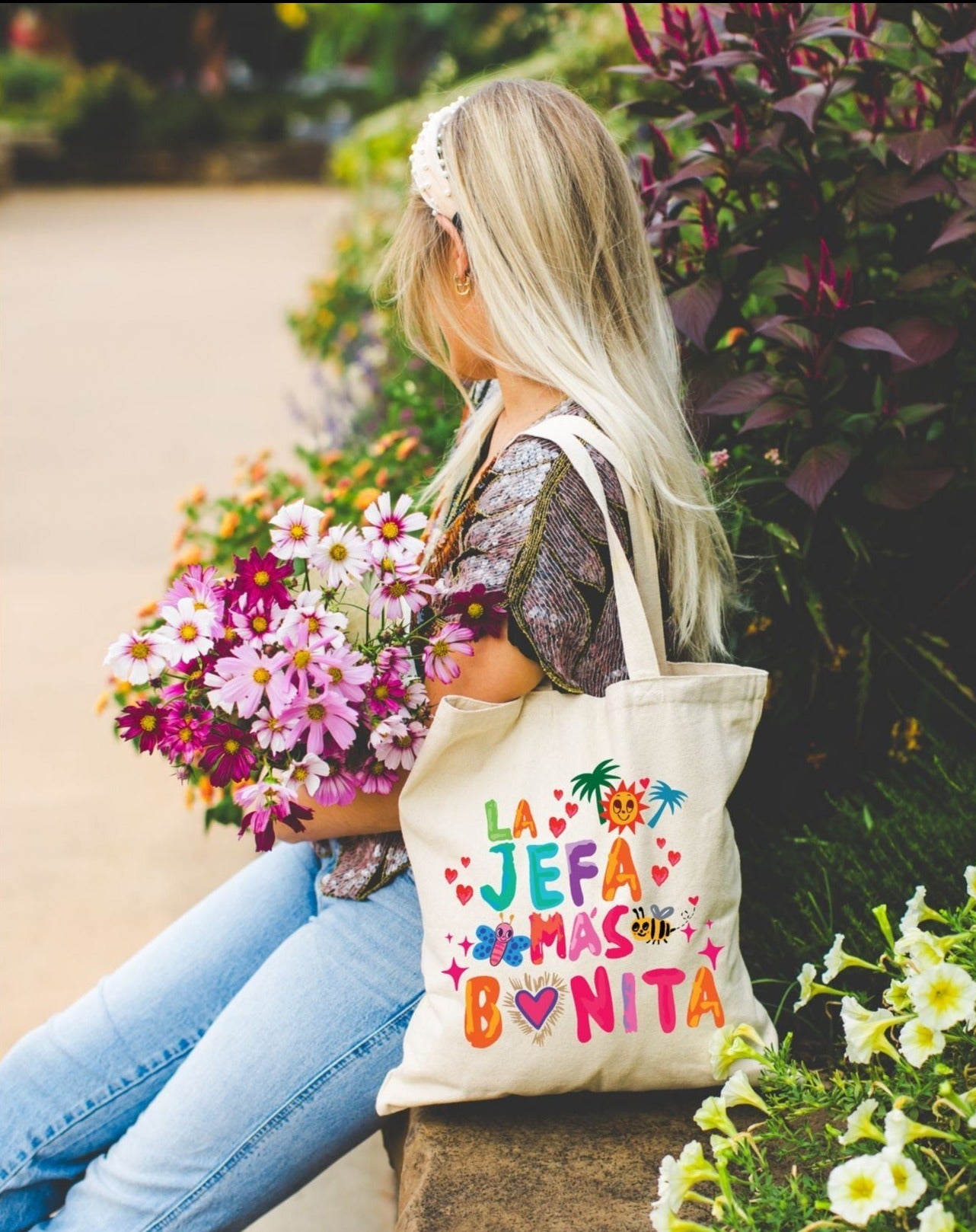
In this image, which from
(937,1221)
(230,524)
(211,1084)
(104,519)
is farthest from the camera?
(104,519)

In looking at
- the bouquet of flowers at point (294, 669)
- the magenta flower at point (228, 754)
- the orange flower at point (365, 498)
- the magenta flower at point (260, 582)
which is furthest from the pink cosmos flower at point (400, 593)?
the orange flower at point (365, 498)

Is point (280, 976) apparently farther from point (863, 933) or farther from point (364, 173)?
point (364, 173)

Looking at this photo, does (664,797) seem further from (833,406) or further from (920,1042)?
(833,406)

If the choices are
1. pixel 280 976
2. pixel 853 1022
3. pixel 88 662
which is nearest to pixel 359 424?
pixel 88 662

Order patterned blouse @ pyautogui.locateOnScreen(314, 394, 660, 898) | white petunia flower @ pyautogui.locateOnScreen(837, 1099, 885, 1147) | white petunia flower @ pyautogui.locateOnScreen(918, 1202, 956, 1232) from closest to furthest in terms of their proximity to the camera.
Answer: white petunia flower @ pyautogui.locateOnScreen(918, 1202, 956, 1232), white petunia flower @ pyautogui.locateOnScreen(837, 1099, 885, 1147), patterned blouse @ pyautogui.locateOnScreen(314, 394, 660, 898)

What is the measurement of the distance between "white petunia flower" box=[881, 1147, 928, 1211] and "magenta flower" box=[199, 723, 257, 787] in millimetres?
798

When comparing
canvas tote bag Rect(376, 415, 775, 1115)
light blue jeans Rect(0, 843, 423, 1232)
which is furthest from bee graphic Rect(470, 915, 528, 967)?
light blue jeans Rect(0, 843, 423, 1232)

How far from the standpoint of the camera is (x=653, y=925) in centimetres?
152

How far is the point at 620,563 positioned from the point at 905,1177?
0.76 m

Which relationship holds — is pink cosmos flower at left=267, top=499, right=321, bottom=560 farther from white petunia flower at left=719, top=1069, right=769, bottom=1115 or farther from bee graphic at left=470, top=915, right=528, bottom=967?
white petunia flower at left=719, top=1069, right=769, bottom=1115

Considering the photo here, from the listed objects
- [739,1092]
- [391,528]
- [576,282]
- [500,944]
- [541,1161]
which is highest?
[576,282]

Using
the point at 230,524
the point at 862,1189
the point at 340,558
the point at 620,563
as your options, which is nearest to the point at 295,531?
the point at 340,558

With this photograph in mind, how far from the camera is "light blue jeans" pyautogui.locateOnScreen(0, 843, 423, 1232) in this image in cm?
171

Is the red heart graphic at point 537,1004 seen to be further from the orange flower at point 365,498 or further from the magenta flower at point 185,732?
the orange flower at point 365,498
